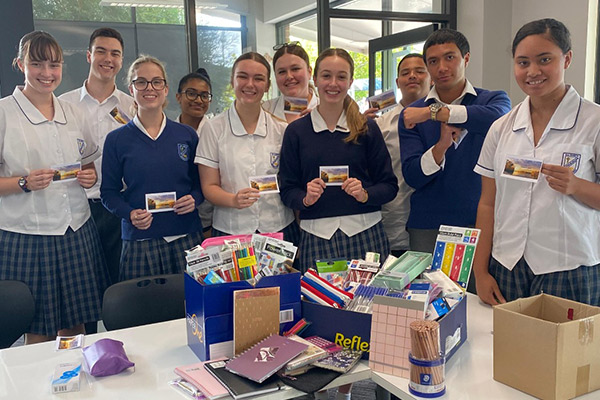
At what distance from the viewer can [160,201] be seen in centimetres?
250

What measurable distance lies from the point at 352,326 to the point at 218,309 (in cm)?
40

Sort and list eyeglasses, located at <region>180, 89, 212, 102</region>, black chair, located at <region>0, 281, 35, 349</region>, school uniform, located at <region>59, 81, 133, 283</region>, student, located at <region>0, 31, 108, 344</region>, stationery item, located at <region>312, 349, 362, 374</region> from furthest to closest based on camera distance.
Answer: eyeglasses, located at <region>180, 89, 212, 102</region>, school uniform, located at <region>59, 81, 133, 283</region>, student, located at <region>0, 31, 108, 344</region>, black chair, located at <region>0, 281, 35, 349</region>, stationery item, located at <region>312, 349, 362, 374</region>

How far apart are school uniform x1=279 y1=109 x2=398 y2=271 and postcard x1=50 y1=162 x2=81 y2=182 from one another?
1.02 m

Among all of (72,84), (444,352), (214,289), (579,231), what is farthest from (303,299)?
(72,84)

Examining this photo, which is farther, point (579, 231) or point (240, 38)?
point (240, 38)

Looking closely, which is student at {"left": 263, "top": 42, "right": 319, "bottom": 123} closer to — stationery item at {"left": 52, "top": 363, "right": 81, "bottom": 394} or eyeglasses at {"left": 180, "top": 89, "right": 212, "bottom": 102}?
eyeglasses at {"left": 180, "top": 89, "right": 212, "bottom": 102}

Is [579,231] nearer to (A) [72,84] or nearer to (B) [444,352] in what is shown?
(B) [444,352]

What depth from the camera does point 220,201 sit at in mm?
2549

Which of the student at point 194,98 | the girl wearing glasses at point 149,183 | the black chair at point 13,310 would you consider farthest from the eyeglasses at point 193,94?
the black chair at point 13,310

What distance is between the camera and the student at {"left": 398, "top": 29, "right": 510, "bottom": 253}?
95.2 inches

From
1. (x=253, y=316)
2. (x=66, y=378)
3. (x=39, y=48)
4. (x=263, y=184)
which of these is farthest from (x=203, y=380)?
(x=39, y=48)

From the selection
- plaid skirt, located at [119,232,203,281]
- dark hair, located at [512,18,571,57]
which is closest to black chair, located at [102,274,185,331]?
plaid skirt, located at [119,232,203,281]

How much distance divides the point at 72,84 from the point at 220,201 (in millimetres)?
2883

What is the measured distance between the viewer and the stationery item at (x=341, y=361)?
1416mm
